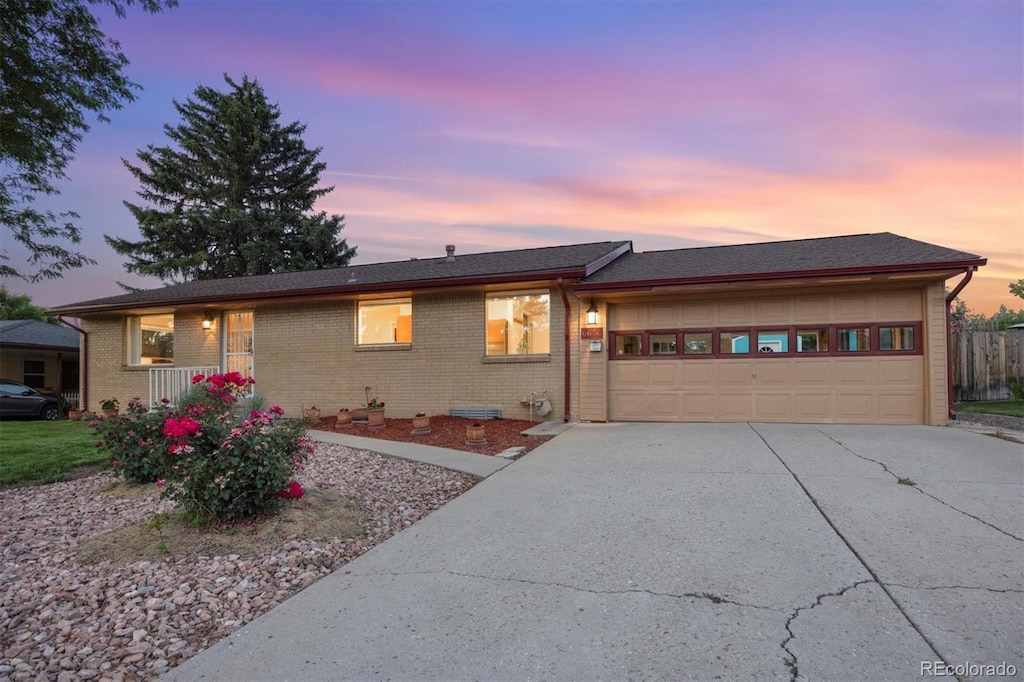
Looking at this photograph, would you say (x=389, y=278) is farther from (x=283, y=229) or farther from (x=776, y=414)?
(x=283, y=229)

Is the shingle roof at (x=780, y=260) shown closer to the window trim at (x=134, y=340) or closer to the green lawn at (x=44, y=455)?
the green lawn at (x=44, y=455)

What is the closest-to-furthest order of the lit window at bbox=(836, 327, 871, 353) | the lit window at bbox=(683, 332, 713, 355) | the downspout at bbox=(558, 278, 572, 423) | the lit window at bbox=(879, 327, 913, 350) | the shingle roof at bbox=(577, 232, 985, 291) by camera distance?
1. the shingle roof at bbox=(577, 232, 985, 291)
2. the lit window at bbox=(879, 327, 913, 350)
3. the lit window at bbox=(836, 327, 871, 353)
4. the lit window at bbox=(683, 332, 713, 355)
5. the downspout at bbox=(558, 278, 572, 423)

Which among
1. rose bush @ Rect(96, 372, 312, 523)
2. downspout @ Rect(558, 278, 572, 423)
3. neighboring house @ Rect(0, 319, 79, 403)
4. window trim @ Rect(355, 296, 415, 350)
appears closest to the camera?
rose bush @ Rect(96, 372, 312, 523)

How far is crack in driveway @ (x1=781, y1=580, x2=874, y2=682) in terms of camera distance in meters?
2.21

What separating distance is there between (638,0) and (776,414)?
7.83 meters

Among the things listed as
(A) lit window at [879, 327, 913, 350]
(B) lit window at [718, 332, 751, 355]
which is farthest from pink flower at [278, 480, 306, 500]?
(A) lit window at [879, 327, 913, 350]

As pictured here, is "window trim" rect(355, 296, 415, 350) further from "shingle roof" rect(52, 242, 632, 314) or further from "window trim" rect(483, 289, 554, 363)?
"window trim" rect(483, 289, 554, 363)

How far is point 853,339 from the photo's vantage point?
9.22 metres

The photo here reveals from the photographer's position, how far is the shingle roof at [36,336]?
1791cm

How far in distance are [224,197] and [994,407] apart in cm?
3292

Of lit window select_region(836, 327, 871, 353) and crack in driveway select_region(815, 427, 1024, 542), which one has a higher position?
lit window select_region(836, 327, 871, 353)

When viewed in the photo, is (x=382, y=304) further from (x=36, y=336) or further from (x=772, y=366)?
(x=36, y=336)

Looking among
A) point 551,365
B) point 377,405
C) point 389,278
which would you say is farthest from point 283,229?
point 551,365

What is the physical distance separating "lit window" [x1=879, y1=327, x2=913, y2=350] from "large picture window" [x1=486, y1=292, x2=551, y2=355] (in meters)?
6.00
